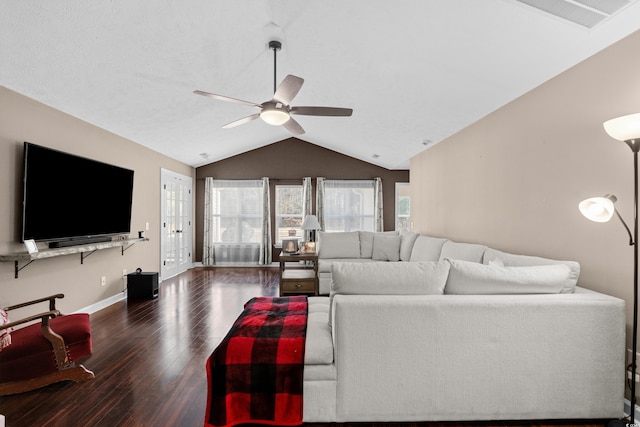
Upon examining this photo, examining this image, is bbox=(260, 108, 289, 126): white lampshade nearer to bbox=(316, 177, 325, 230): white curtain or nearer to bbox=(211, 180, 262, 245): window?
bbox=(316, 177, 325, 230): white curtain

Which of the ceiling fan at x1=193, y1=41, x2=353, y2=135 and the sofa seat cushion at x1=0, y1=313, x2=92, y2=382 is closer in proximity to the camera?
the sofa seat cushion at x1=0, y1=313, x2=92, y2=382

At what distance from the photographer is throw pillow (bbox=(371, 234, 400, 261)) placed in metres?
5.65

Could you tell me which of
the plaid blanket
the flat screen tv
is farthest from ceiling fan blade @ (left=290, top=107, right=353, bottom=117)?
the flat screen tv

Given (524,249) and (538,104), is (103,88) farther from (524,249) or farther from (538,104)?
(524,249)

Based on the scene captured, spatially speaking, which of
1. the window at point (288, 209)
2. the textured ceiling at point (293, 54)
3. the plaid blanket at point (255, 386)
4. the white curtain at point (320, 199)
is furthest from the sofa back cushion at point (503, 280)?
the window at point (288, 209)

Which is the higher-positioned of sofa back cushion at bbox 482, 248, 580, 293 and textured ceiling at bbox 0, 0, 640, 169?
textured ceiling at bbox 0, 0, 640, 169

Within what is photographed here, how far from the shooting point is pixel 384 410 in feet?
6.05

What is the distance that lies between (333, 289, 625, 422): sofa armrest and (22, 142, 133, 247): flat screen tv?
3.15m

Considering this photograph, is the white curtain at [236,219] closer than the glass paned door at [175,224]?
No

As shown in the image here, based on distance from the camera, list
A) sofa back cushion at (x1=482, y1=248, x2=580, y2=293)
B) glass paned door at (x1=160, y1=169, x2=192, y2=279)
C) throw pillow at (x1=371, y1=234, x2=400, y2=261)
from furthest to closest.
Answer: glass paned door at (x1=160, y1=169, x2=192, y2=279) → throw pillow at (x1=371, y1=234, x2=400, y2=261) → sofa back cushion at (x1=482, y1=248, x2=580, y2=293)

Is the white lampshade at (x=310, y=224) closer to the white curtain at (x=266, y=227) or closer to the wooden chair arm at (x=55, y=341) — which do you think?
the white curtain at (x=266, y=227)

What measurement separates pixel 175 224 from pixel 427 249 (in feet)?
16.4

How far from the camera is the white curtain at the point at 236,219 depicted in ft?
25.9

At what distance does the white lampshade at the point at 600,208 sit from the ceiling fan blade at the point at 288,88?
2088 millimetres
